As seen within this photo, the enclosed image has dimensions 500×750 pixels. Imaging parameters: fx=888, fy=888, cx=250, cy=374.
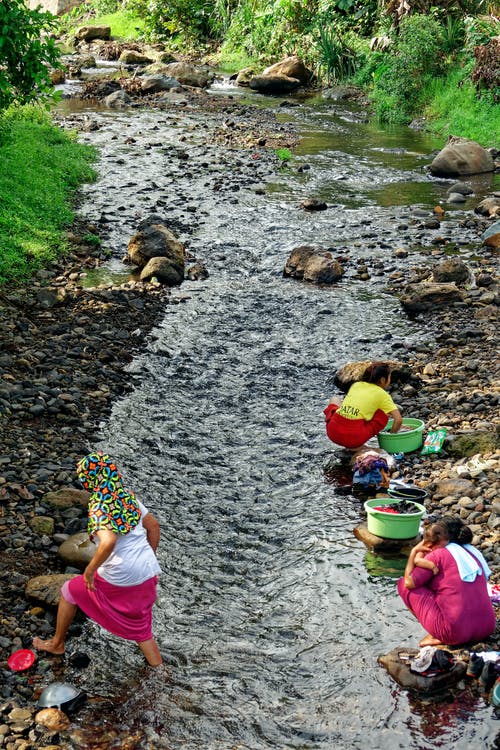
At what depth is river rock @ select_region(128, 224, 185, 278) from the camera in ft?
46.4

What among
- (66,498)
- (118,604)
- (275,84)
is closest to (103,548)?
(118,604)

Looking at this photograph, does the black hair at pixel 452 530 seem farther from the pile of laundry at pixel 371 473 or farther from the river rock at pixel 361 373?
the river rock at pixel 361 373

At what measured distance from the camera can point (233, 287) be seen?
45.8ft

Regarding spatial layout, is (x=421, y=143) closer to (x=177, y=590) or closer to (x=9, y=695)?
(x=177, y=590)

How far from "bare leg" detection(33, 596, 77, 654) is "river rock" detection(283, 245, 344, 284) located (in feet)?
28.8

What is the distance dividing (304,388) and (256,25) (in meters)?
28.3

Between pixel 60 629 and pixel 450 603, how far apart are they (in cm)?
265

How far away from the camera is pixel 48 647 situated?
6.13m

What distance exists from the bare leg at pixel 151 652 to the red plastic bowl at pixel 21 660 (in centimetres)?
73

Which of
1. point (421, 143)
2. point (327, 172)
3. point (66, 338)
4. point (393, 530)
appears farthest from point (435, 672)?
point (421, 143)

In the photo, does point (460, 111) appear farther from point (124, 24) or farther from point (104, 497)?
point (124, 24)

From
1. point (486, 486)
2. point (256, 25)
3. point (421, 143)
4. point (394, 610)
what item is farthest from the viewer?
point (256, 25)

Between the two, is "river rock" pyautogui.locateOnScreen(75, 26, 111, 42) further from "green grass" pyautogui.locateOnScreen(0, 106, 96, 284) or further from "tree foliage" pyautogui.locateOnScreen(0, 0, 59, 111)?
"tree foliage" pyautogui.locateOnScreen(0, 0, 59, 111)

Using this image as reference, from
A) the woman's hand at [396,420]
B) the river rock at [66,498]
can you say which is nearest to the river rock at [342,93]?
the woman's hand at [396,420]
